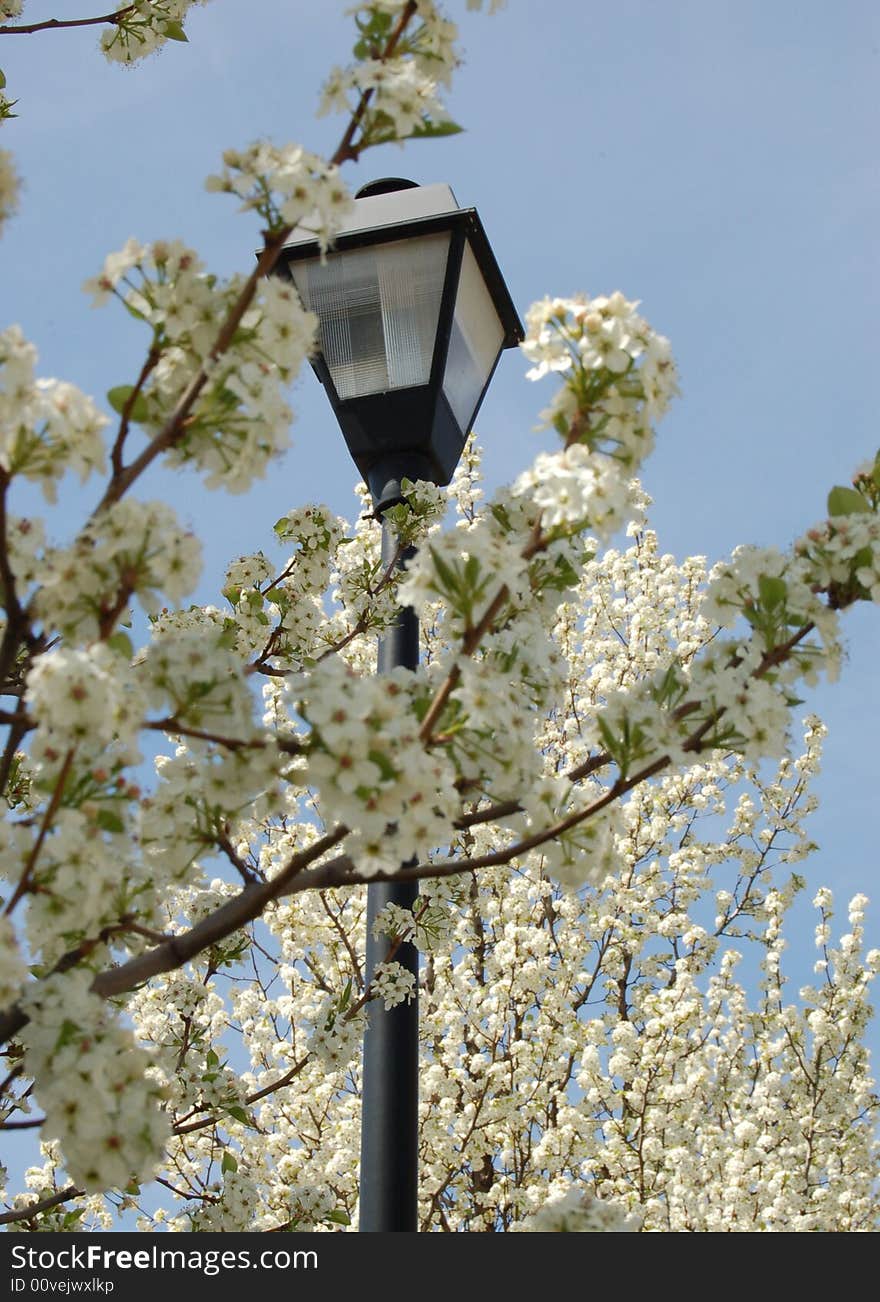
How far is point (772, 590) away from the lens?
8.21 ft

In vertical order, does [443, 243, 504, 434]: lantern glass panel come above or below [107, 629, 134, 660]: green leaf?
above

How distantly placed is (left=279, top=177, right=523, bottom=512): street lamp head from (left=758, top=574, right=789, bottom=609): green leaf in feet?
6.47

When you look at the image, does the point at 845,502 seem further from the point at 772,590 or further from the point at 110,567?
the point at 110,567

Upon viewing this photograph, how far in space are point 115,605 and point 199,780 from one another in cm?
41

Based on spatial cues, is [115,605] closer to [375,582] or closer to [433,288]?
[433,288]

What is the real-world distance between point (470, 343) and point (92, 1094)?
10.4ft

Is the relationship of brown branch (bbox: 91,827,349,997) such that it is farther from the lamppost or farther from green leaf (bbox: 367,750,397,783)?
the lamppost

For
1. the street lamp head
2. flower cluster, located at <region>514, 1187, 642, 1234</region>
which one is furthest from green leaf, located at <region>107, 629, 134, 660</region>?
the street lamp head

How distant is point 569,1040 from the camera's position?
9.67 m

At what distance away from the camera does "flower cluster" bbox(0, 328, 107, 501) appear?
79.7 inches

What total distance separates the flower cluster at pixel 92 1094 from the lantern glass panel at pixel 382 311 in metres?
2.77

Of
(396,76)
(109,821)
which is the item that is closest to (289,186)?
(396,76)

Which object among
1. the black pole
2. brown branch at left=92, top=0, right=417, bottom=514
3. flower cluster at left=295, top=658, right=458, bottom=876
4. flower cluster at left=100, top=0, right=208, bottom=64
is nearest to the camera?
flower cluster at left=295, top=658, right=458, bottom=876
